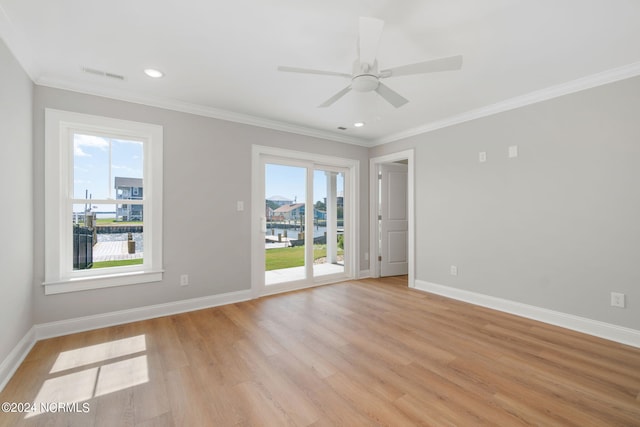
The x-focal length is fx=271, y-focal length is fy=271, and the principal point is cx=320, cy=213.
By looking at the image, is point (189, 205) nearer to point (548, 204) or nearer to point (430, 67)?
point (430, 67)

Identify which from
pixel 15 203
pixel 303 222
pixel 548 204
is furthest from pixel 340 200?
pixel 15 203

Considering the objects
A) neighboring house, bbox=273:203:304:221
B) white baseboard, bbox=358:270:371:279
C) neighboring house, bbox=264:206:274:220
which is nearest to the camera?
neighboring house, bbox=264:206:274:220

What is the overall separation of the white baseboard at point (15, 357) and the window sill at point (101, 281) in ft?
1.25

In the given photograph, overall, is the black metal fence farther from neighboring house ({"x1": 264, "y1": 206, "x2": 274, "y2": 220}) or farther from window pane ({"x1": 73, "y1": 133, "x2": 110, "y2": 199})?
neighboring house ({"x1": 264, "y1": 206, "x2": 274, "y2": 220})

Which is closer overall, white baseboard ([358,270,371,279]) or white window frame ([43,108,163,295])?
white window frame ([43,108,163,295])

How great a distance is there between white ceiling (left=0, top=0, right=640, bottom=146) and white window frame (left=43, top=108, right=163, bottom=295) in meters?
0.35

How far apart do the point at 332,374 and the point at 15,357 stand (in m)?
2.45

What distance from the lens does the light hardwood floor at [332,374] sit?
1619 millimetres

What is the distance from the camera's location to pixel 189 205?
132 inches

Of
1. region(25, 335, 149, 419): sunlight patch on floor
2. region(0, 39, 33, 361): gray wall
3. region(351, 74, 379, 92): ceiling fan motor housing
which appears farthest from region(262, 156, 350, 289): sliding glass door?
region(0, 39, 33, 361): gray wall

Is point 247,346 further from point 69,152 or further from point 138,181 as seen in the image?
point 69,152

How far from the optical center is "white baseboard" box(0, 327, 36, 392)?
189 centimetres

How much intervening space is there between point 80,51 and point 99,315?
251cm

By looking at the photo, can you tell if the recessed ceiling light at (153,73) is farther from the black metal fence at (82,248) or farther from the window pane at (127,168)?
the black metal fence at (82,248)
